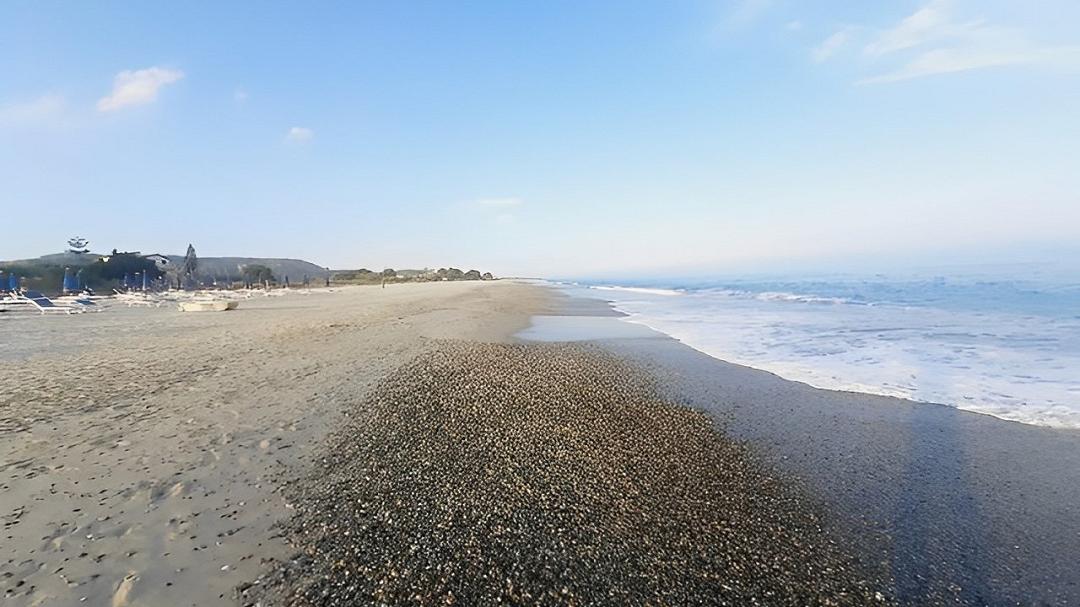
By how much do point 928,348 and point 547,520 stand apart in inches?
597

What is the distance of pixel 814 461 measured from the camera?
604cm

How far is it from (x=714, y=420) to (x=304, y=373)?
868cm

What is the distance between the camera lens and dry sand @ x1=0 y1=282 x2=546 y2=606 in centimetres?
355

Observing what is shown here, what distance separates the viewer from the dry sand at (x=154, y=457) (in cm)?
355

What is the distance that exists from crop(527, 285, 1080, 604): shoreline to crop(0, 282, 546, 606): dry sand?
545 cm

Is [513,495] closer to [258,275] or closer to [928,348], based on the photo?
[928,348]

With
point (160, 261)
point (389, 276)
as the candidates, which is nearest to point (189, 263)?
point (160, 261)

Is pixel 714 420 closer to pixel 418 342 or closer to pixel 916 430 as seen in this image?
pixel 916 430

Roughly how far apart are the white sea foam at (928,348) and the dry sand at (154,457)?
10341 mm

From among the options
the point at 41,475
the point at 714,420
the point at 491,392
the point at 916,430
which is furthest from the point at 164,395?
the point at 916,430

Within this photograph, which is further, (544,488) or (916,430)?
(916,430)

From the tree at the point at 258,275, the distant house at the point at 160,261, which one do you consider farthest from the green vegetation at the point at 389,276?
the distant house at the point at 160,261

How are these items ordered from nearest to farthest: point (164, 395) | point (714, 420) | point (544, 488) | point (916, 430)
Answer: point (544, 488) < point (916, 430) < point (714, 420) < point (164, 395)

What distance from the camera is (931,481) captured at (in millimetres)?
5438
